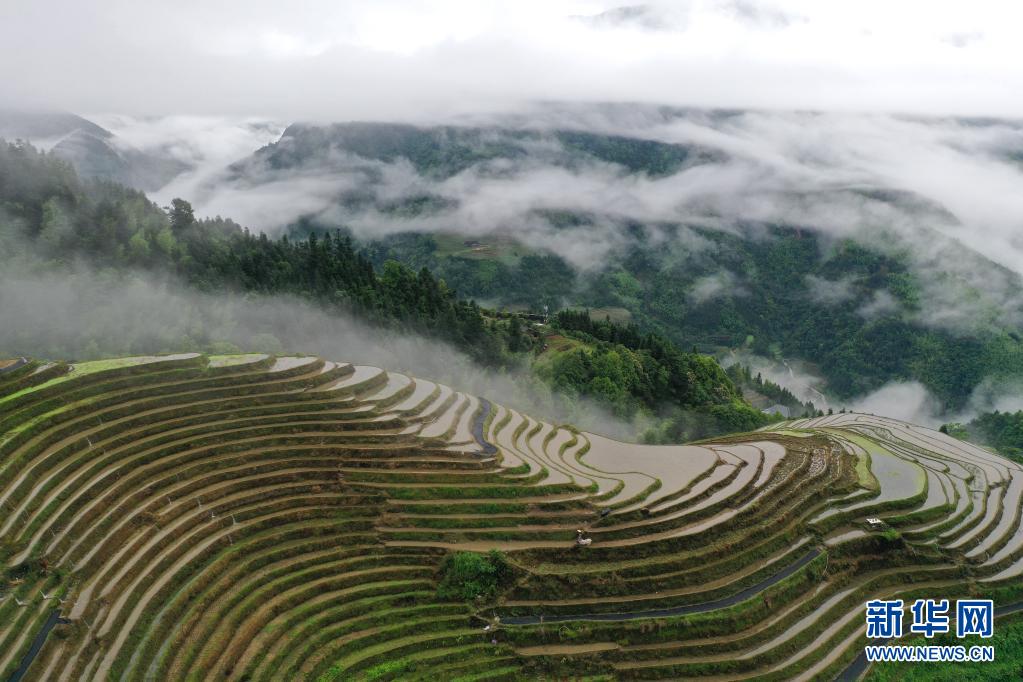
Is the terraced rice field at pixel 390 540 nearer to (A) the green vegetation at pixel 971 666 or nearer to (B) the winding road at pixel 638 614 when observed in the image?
(B) the winding road at pixel 638 614

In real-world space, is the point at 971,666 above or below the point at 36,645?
below

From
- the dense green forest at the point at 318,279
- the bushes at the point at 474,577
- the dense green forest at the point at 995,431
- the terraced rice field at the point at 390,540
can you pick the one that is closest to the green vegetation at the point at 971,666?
the terraced rice field at the point at 390,540

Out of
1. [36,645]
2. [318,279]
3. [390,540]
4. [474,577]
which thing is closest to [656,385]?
[318,279]

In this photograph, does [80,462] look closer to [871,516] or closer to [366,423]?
[366,423]

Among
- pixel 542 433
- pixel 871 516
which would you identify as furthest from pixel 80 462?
pixel 871 516

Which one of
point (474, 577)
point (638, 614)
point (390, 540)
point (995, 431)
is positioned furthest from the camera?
A: point (995, 431)

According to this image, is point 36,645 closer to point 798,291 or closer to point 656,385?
point 656,385

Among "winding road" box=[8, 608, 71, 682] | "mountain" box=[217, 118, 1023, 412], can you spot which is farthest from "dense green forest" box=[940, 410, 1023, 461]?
"winding road" box=[8, 608, 71, 682]
